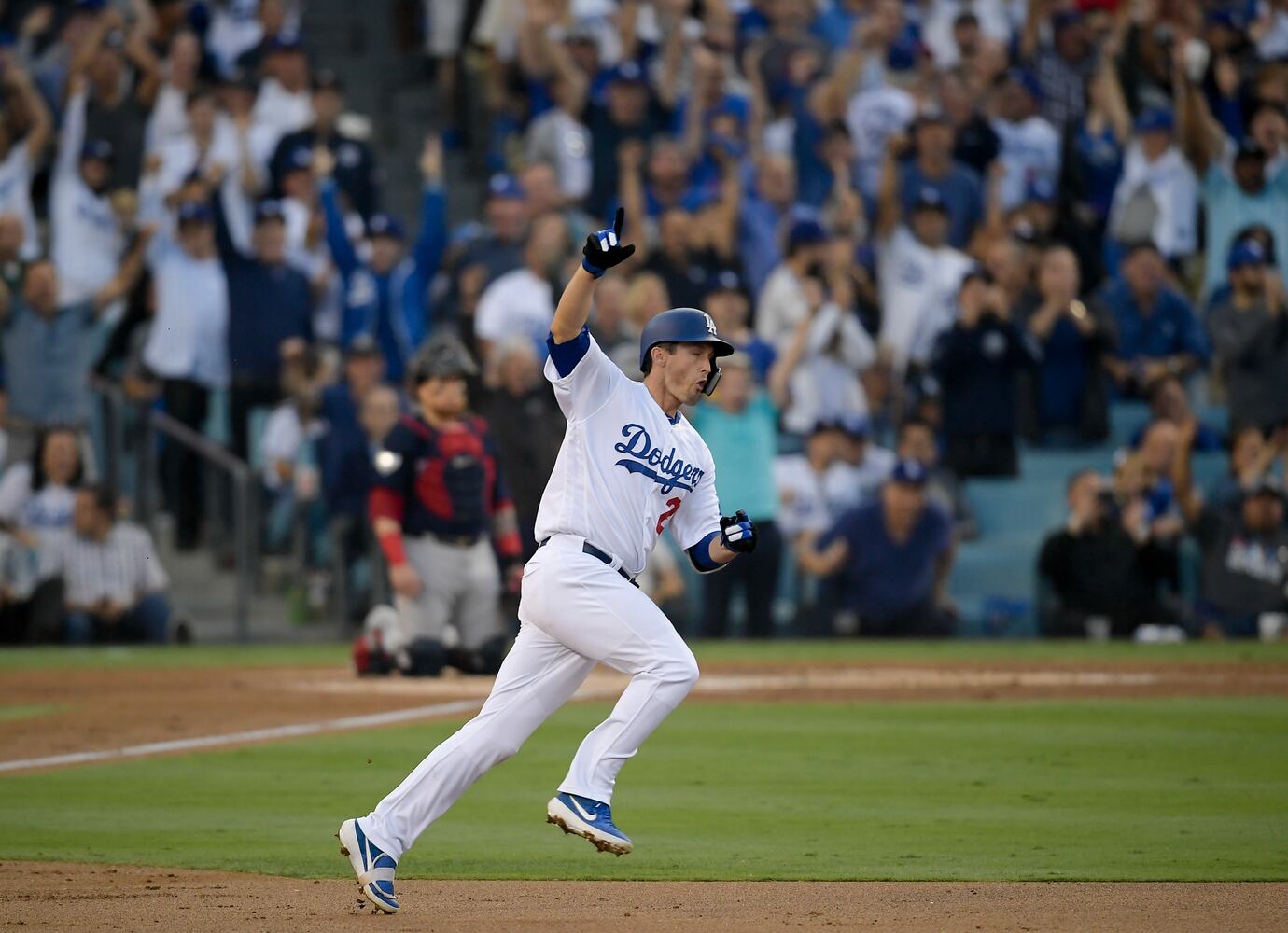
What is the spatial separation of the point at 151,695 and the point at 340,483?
3.86 metres

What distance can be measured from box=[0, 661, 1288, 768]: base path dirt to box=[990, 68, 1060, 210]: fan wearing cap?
18.6ft

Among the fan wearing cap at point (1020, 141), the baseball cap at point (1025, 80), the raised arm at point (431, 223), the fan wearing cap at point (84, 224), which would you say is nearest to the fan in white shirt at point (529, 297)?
the raised arm at point (431, 223)

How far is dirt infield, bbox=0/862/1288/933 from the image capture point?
6.19 m

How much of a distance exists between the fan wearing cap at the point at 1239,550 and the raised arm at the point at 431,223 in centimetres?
649

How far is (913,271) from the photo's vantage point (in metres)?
18.1

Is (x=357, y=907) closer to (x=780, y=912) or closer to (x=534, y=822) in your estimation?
(x=780, y=912)

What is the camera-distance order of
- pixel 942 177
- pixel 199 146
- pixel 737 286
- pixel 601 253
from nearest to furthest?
pixel 601 253
pixel 737 286
pixel 199 146
pixel 942 177

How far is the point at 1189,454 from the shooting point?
55.7 feet

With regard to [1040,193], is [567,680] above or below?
below

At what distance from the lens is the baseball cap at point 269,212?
17.2 meters

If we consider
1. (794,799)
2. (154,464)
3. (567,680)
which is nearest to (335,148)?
(154,464)

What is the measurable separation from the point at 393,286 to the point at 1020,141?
617 cm

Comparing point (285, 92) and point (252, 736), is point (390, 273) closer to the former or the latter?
point (285, 92)

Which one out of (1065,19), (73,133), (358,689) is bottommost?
(358,689)
